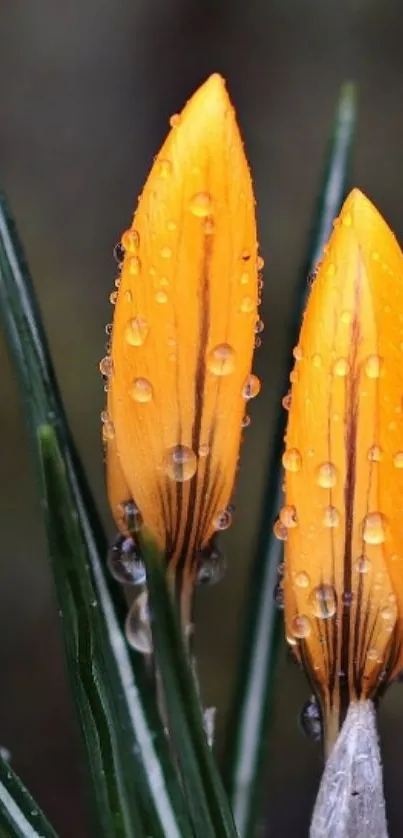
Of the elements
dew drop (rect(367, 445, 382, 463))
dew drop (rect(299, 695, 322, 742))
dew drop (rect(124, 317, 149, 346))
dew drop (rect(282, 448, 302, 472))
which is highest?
dew drop (rect(124, 317, 149, 346))

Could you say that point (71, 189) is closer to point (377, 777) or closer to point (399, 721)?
point (399, 721)

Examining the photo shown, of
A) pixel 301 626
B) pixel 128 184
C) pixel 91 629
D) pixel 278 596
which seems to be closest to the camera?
pixel 91 629

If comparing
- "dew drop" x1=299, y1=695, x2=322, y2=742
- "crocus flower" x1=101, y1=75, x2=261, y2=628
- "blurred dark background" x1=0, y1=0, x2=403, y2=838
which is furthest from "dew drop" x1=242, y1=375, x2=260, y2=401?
"blurred dark background" x1=0, y1=0, x2=403, y2=838

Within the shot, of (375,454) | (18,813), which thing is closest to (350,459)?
(375,454)

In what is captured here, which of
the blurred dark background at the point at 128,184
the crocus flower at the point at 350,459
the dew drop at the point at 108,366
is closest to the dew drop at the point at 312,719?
the crocus flower at the point at 350,459

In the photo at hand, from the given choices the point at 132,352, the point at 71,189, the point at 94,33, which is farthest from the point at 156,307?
the point at 94,33

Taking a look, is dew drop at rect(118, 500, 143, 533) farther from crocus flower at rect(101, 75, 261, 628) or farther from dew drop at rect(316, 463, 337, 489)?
dew drop at rect(316, 463, 337, 489)

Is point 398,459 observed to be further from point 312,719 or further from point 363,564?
point 312,719
